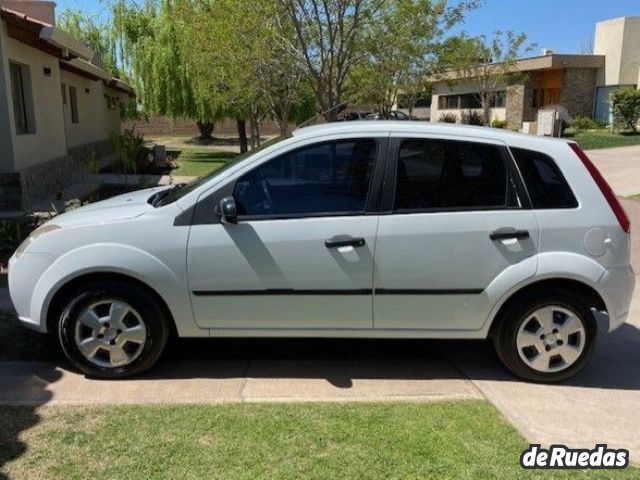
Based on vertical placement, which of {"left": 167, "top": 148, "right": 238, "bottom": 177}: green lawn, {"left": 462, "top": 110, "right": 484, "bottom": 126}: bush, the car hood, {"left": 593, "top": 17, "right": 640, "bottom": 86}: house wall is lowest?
{"left": 167, "top": 148, "right": 238, "bottom": 177}: green lawn

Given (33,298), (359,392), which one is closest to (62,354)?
(33,298)

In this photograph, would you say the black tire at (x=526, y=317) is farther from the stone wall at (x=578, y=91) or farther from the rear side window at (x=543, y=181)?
the stone wall at (x=578, y=91)

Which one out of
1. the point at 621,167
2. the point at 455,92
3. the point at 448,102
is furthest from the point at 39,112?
the point at 448,102

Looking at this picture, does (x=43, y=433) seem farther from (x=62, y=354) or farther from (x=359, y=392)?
(x=359, y=392)

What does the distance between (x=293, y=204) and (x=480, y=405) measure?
5.69 feet

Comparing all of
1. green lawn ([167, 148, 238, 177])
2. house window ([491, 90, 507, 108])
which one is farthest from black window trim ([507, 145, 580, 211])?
house window ([491, 90, 507, 108])

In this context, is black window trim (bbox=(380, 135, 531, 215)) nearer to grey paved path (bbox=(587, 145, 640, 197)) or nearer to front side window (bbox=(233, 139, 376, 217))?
front side window (bbox=(233, 139, 376, 217))

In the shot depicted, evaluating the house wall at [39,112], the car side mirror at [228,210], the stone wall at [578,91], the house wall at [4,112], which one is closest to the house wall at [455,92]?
the stone wall at [578,91]

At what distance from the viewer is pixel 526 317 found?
4.09 metres

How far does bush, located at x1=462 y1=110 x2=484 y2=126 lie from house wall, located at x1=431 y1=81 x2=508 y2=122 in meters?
0.85

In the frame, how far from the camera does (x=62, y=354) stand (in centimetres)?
458

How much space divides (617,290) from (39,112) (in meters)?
11.4

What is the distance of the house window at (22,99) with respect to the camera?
1130cm

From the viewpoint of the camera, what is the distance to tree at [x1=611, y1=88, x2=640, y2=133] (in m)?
29.6
